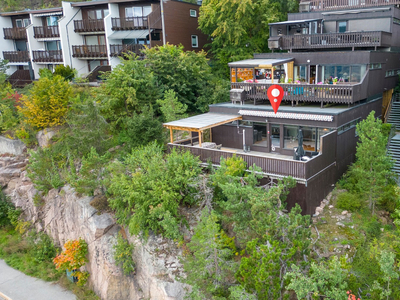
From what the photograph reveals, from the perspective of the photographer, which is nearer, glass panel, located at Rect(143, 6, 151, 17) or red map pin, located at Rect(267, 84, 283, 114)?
red map pin, located at Rect(267, 84, 283, 114)

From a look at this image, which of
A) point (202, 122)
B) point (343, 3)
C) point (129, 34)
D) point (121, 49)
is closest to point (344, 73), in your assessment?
point (343, 3)

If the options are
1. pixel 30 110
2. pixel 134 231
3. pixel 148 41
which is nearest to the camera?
pixel 134 231

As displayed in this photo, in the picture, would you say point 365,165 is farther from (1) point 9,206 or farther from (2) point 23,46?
(2) point 23,46

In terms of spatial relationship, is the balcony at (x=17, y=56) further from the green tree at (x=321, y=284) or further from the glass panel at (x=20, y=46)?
the green tree at (x=321, y=284)

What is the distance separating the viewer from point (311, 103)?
21281 mm

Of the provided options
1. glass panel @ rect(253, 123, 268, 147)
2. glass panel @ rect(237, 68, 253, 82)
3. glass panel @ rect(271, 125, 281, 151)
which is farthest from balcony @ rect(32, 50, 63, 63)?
glass panel @ rect(271, 125, 281, 151)

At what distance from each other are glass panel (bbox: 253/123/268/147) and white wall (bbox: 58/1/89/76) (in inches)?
924

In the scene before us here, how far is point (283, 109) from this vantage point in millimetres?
19781

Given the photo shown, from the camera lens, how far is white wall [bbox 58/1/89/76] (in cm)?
3647

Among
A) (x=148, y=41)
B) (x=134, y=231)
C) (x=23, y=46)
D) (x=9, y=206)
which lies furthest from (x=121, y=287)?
(x=23, y=46)

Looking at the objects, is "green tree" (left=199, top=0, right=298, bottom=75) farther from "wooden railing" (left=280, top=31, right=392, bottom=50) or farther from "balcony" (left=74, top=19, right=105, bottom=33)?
"balcony" (left=74, top=19, right=105, bottom=33)

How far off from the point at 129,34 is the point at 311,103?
1998 centimetres

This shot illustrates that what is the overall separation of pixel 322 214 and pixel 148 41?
23.9m

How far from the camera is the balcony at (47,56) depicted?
125 feet
